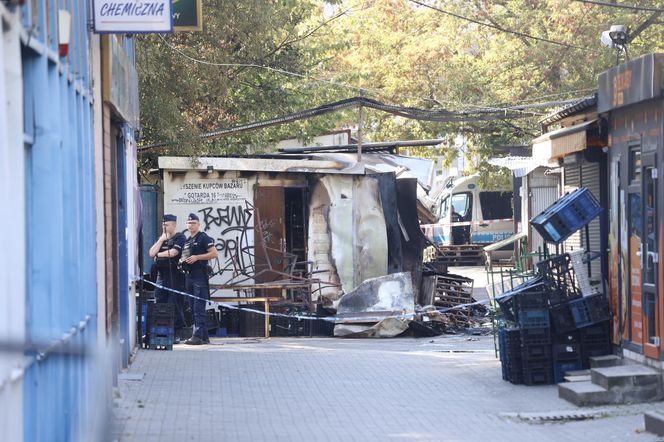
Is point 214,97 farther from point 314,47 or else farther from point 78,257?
point 78,257

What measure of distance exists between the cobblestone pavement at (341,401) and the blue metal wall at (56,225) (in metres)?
1.65

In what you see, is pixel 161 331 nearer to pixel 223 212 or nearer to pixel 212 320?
pixel 212 320

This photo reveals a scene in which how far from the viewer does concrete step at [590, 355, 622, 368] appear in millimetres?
12319

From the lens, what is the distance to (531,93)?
104 ft

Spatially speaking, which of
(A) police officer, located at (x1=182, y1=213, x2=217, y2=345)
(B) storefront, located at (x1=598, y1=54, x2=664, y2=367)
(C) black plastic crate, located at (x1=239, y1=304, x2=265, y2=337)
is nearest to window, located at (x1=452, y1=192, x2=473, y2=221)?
(C) black plastic crate, located at (x1=239, y1=304, x2=265, y2=337)

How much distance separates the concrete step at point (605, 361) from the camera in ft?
40.4

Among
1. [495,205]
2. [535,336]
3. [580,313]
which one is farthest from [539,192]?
[495,205]

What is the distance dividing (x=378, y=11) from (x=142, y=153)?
70.2 ft

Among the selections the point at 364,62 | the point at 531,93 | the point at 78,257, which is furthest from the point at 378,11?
the point at 78,257

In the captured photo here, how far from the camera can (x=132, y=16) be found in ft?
33.7

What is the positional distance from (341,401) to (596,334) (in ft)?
10.7

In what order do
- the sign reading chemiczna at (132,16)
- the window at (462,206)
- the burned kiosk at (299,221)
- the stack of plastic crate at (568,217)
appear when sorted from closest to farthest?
the sign reading chemiczna at (132,16)
the stack of plastic crate at (568,217)
the burned kiosk at (299,221)
the window at (462,206)

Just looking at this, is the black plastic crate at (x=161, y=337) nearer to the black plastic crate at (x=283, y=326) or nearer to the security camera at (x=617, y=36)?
the black plastic crate at (x=283, y=326)

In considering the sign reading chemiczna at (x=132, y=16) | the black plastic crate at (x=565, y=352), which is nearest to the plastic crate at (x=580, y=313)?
the black plastic crate at (x=565, y=352)
